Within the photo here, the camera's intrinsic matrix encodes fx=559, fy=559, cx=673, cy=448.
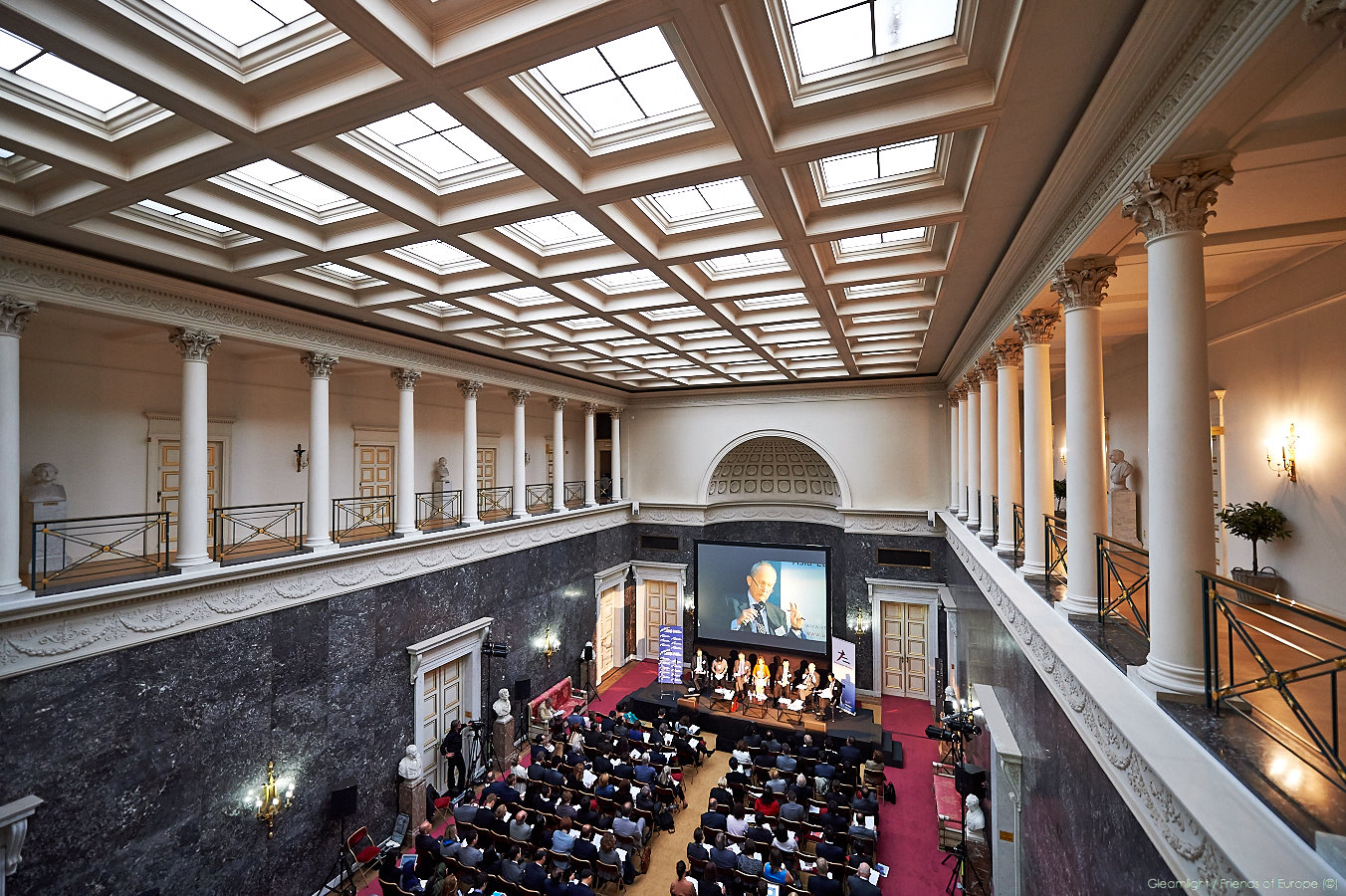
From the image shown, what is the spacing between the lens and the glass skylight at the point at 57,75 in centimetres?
434

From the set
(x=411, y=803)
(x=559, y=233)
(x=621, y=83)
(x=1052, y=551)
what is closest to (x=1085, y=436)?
(x=1052, y=551)

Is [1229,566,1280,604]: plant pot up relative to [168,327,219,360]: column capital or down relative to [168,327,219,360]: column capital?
down

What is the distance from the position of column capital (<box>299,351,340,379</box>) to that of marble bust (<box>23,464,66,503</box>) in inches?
141

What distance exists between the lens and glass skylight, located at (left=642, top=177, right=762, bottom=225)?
670cm

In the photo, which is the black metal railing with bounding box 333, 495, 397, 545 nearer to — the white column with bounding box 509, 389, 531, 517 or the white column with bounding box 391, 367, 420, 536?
the white column with bounding box 391, 367, 420, 536

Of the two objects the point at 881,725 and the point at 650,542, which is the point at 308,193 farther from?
the point at 881,725

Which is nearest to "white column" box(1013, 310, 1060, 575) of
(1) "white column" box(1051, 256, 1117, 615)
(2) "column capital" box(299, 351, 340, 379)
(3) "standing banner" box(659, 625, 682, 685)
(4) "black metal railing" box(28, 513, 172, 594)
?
(1) "white column" box(1051, 256, 1117, 615)

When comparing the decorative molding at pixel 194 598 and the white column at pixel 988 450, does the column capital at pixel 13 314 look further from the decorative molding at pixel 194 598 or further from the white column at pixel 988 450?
the white column at pixel 988 450

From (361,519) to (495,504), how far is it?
13.4 feet

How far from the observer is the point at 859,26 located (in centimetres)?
410

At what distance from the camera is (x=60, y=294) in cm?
694

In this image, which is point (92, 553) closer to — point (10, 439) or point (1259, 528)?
point (10, 439)

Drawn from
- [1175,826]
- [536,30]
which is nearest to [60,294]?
[536,30]

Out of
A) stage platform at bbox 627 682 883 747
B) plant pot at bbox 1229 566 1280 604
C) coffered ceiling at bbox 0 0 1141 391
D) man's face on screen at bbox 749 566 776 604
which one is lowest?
stage platform at bbox 627 682 883 747
